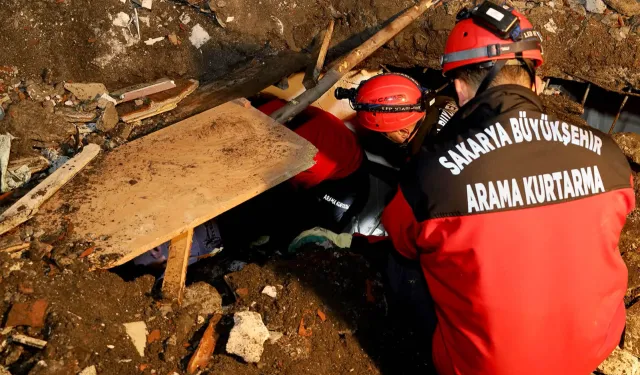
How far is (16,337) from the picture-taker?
2.42m

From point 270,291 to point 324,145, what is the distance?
1.35 m

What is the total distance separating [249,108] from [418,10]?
1.84 m

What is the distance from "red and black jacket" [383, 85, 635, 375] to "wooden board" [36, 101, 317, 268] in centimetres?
98

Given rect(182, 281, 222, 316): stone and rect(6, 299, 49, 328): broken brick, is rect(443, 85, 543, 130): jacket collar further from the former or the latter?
rect(6, 299, 49, 328): broken brick

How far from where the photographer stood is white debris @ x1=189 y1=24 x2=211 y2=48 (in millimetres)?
4516

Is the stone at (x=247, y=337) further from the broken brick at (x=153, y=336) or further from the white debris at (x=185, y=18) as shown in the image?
the white debris at (x=185, y=18)

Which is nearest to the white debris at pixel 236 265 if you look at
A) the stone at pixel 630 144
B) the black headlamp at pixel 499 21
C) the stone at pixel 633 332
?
the black headlamp at pixel 499 21

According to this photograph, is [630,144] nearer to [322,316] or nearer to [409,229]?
A: [409,229]

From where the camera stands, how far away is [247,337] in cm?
273

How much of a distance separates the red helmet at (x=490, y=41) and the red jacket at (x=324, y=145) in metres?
1.29

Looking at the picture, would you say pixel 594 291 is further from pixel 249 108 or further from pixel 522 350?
pixel 249 108

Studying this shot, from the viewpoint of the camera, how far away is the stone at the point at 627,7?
4.66 meters

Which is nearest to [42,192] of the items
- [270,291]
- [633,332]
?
[270,291]

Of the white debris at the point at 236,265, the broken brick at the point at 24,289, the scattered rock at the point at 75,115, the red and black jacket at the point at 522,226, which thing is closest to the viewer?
the red and black jacket at the point at 522,226
